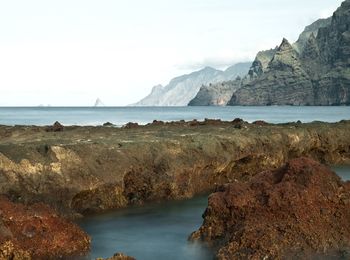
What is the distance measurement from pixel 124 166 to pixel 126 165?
0.49 ft

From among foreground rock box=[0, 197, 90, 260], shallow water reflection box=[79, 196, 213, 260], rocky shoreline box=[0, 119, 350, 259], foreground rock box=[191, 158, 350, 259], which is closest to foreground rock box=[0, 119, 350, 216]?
rocky shoreline box=[0, 119, 350, 259]

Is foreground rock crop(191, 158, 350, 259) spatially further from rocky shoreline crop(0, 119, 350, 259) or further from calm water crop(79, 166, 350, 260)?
rocky shoreline crop(0, 119, 350, 259)

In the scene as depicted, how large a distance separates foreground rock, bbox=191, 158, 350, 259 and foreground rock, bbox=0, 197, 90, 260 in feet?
12.6

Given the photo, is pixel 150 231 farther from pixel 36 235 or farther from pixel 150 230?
pixel 36 235

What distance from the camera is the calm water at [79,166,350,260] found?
47.2 ft

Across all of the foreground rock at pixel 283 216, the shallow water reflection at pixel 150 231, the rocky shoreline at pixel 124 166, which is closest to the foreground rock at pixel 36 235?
the rocky shoreline at pixel 124 166

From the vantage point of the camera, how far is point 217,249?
13.9 m

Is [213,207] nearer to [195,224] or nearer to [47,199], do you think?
[195,224]

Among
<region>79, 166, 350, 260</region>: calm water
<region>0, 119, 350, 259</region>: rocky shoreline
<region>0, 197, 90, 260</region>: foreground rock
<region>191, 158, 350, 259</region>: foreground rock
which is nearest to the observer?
<region>0, 197, 90, 260</region>: foreground rock

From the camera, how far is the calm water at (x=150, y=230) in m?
14.4

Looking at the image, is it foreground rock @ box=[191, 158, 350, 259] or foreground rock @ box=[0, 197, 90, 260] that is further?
foreground rock @ box=[191, 158, 350, 259]

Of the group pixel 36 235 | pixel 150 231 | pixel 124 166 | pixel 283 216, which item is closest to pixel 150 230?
pixel 150 231

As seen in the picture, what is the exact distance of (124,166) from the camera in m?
20.8

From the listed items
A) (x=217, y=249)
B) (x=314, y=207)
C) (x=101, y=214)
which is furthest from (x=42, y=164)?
(x=314, y=207)
